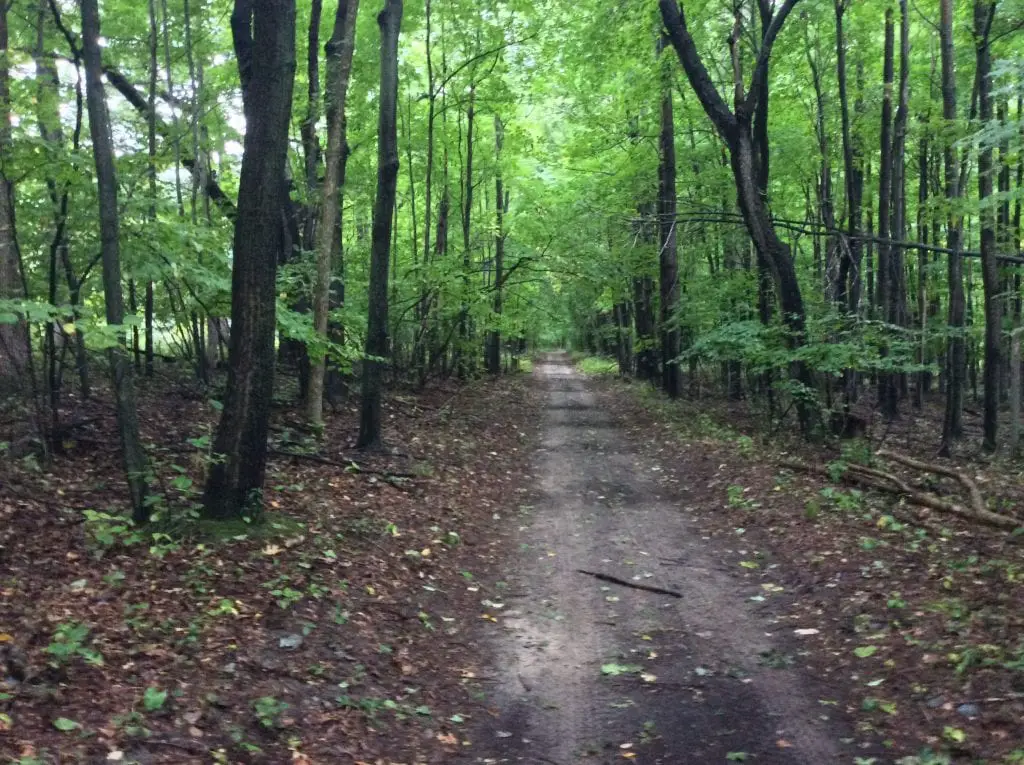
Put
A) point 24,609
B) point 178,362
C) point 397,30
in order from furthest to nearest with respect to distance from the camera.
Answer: point 178,362
point 397,30
point 24,609

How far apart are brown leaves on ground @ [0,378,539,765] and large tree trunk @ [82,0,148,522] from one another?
0.79 m

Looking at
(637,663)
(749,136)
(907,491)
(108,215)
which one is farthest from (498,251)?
(637,663)

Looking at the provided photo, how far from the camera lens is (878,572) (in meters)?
6.81

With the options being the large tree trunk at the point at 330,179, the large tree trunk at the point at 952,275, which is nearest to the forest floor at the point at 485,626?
the large tree trunk at the point at 330,179

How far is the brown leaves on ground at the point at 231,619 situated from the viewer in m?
4.11

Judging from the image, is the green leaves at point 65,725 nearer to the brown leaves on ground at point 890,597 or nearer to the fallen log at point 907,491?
the brown leaves on ground at point 890,597

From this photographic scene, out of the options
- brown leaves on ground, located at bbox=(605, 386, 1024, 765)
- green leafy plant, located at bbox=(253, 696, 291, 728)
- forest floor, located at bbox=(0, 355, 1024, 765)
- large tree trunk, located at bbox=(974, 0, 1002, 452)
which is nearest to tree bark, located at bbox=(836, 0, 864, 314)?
large tree trunk, located at bbox=(974, 0, 1002, 452)

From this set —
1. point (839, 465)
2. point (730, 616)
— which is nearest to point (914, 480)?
point (839, 465)

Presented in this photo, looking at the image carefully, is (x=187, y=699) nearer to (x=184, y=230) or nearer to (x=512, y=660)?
(x=512, y=660)

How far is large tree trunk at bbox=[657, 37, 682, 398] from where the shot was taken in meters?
19.3

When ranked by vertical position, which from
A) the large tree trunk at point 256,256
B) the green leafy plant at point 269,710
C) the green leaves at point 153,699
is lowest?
the green leafy plant at point 269,710

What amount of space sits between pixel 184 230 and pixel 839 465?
8.99 m

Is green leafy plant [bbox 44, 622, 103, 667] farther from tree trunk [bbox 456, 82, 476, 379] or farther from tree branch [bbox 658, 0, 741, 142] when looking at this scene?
tree trunk [bbox 456, 82, 476, 379]

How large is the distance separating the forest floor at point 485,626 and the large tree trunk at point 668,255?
10482 mm
